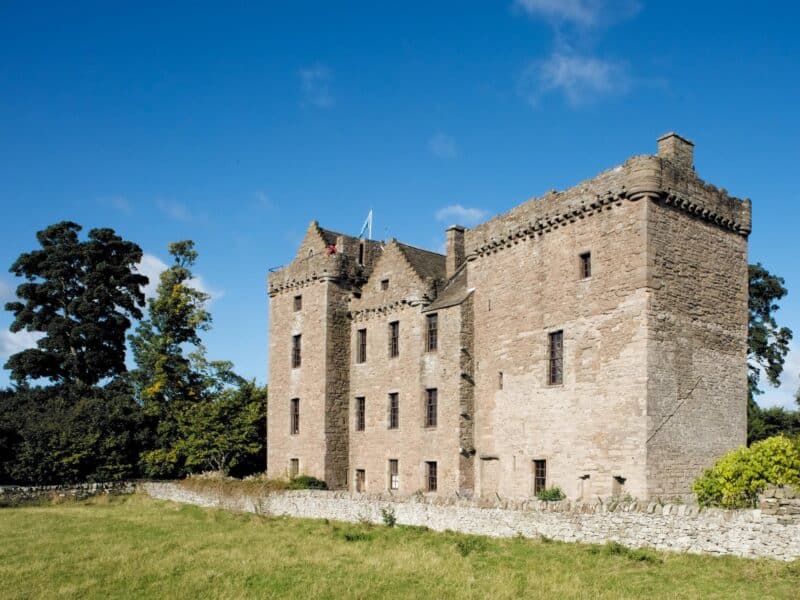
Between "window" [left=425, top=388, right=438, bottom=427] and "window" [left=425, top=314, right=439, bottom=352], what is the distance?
67.0 inches

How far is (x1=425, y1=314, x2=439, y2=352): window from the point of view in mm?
31531

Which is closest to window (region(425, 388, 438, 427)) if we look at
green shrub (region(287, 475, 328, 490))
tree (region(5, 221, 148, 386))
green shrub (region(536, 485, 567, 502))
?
green shrub (region(287, 475, 328, 490))

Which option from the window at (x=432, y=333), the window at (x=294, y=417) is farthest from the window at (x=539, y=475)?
the window at (x=294, y=417)

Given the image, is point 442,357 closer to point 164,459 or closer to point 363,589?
point 363,589

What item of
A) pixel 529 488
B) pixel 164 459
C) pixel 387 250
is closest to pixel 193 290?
pixel 164 459

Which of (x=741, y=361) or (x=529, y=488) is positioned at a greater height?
(x=741, y=361)

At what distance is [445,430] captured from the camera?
30125mm

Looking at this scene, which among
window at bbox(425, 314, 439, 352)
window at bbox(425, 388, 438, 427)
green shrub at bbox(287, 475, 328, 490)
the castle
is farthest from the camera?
green shrub at bbox(287, 475, 328, 490)

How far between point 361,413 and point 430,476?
210 inches

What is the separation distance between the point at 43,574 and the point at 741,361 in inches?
833

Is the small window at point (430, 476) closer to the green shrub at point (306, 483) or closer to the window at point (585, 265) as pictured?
the green shrub at point (306, 483)

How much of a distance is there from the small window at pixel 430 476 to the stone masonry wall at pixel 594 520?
4.10 meters

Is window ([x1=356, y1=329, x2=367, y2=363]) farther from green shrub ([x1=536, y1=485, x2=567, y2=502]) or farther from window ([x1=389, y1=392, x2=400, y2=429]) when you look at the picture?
green shrub ([x1=536, y1=485, x2=567, y2=502])

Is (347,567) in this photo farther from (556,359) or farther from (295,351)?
(295,351)
